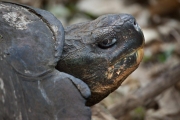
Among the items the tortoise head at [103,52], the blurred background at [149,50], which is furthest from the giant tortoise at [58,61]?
the blurred background at [149,50]

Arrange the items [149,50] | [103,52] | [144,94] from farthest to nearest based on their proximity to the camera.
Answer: [149,50] < [144,94] < [103,52]

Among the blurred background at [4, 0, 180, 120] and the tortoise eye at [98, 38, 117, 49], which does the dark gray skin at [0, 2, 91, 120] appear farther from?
the blurred background at [4, 0, 180, 120]

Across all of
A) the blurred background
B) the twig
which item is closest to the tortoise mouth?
the blurred background

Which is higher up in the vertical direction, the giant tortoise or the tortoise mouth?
the giant tortoise

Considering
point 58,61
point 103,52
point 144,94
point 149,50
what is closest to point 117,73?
point 103,52

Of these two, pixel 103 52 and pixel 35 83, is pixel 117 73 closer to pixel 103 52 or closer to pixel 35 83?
pixel 103 52

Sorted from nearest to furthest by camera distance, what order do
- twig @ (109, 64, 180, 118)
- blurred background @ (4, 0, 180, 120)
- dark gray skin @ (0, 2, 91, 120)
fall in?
dark gray skin @ (0, 2, 91, 120), twig @ (109, 64, 180, 118), blurred background @ (4, 0, 180, 120)

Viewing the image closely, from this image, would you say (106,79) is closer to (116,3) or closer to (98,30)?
(98,30)

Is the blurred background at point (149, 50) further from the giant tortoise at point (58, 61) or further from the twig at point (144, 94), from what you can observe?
the giant tortoise at point (58, 61)
